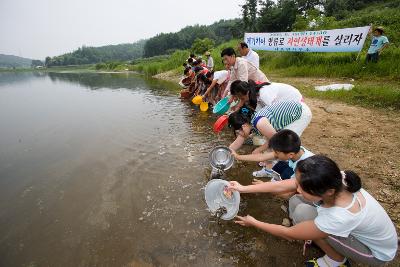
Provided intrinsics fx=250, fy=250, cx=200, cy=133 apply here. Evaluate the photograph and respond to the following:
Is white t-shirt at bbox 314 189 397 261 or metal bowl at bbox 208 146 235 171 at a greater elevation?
white t-shirt at bbox 314 189 397 261

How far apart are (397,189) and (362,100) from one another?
4098 millimetres

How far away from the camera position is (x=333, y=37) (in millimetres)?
9609

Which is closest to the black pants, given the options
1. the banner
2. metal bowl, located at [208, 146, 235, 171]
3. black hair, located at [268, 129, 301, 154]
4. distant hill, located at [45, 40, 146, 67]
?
the banner

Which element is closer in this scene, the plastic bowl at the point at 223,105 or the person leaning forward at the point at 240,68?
the person leaning forward at the point at 240,68

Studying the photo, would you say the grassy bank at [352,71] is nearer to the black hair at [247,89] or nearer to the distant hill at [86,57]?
the black hair at [247,89]

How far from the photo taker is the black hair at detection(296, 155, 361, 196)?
1.68m

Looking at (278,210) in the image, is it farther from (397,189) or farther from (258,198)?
(397,189)

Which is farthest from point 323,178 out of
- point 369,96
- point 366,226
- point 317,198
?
point 369,96

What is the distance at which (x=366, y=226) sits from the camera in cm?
175

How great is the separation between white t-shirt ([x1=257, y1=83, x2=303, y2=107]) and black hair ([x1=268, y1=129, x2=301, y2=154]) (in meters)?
1.12

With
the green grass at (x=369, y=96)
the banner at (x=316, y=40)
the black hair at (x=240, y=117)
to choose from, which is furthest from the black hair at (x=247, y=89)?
the banner at (x=316, y=40)

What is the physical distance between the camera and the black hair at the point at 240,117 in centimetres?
358

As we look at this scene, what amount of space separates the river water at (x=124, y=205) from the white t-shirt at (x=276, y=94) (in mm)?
1277

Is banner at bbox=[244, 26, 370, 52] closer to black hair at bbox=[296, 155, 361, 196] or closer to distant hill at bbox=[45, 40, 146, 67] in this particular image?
black hair at bbox=[296, 155, 361, 196]
